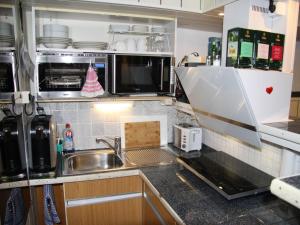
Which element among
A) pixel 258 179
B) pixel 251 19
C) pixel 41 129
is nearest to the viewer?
pixel 251 19

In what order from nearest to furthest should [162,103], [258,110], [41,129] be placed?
[258,110]
[41,129]
[162,103]

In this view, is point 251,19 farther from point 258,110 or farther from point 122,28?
point 122,28

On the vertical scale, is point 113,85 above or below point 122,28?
below

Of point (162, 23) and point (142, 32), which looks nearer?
point (142, 32)

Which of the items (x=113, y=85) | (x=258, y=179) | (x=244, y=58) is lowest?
(x=258, y=179)

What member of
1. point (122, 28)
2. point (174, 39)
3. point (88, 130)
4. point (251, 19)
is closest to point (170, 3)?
point (174, 39)

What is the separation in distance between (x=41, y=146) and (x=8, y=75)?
50 cm

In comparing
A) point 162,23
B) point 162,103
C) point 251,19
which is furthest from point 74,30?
point 251,19

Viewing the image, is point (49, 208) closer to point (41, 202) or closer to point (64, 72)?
point (41, 202)

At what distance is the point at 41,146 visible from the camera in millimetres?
1620

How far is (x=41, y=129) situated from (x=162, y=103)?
1.04 meters

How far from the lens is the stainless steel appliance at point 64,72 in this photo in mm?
1587

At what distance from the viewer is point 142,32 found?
182 centimetres

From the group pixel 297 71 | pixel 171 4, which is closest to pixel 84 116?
pixel 171 4
